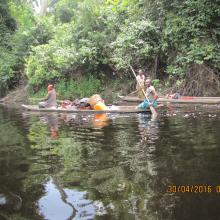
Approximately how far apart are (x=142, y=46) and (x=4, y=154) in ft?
42.5

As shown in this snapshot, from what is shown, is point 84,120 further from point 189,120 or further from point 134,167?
point 134,167

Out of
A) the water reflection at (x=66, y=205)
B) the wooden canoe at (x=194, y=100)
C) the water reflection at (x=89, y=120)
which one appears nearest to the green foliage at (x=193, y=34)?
the wooden canoe at (x=194, y=100)

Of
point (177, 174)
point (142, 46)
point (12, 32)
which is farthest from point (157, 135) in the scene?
point (12, 32)

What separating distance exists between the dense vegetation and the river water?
7.77m

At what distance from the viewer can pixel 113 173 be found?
526 centimetres

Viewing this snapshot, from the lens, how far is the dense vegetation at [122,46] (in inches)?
653

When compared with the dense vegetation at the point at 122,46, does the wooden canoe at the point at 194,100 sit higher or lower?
lower
